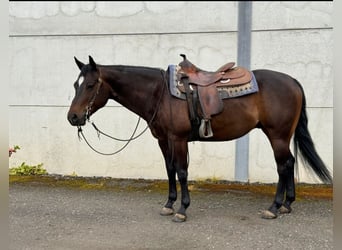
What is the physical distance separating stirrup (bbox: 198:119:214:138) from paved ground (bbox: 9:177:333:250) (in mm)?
917

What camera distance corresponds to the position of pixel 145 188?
17.6ft

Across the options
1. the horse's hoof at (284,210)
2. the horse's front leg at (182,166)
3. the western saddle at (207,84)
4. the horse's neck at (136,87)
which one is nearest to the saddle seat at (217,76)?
the western saddle at (207,84)

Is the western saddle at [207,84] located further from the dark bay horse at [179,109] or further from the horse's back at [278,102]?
the horse's back at [278,102]

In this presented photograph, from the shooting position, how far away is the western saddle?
147 inches

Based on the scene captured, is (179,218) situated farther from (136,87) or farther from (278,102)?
(278,102)

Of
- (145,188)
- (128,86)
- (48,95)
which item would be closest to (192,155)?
(145,188)

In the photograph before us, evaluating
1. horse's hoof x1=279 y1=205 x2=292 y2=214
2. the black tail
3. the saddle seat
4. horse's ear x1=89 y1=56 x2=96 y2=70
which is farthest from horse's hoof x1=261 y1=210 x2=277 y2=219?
horse's ear x1=89 y1=56 x2=96 y2=70

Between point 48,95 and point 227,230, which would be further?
point 48,95

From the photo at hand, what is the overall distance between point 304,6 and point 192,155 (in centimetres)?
280

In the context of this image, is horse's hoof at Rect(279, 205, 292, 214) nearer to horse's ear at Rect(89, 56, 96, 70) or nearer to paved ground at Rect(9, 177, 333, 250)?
paved ground at Rect(9, 177, 333, 250)

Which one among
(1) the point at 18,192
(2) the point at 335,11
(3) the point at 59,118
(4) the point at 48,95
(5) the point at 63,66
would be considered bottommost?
(1) the point at 18,192

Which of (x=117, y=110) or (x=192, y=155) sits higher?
(x=117, y=110)

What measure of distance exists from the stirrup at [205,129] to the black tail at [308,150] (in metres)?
1.13

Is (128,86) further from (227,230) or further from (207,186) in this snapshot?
(207,186)
